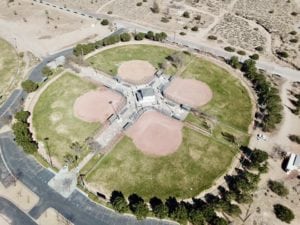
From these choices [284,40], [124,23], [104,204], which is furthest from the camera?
[124,23]

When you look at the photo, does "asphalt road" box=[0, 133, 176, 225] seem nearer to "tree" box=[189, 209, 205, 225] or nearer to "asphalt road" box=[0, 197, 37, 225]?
"asphalt road" box=[0, 197, 37, 225]

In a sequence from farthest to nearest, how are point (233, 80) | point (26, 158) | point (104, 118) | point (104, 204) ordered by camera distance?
point (233, 80) < point (104, 118) < point (26, 158) < point (104, 204)

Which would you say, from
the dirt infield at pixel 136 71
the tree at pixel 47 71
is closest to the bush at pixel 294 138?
the dirt infield at pixel 136 71

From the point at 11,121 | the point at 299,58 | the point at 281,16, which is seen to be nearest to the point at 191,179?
the point at 11,121

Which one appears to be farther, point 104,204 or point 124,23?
point 124,23

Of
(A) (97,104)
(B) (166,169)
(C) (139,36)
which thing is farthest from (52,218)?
(C) (139,36)

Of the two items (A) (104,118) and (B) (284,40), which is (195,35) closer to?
(B) (284,40)

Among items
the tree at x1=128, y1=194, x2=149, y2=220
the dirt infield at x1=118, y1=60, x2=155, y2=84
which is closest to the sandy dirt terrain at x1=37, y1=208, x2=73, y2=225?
the tree at x1=128, y1=194, x2=149, y2=220
